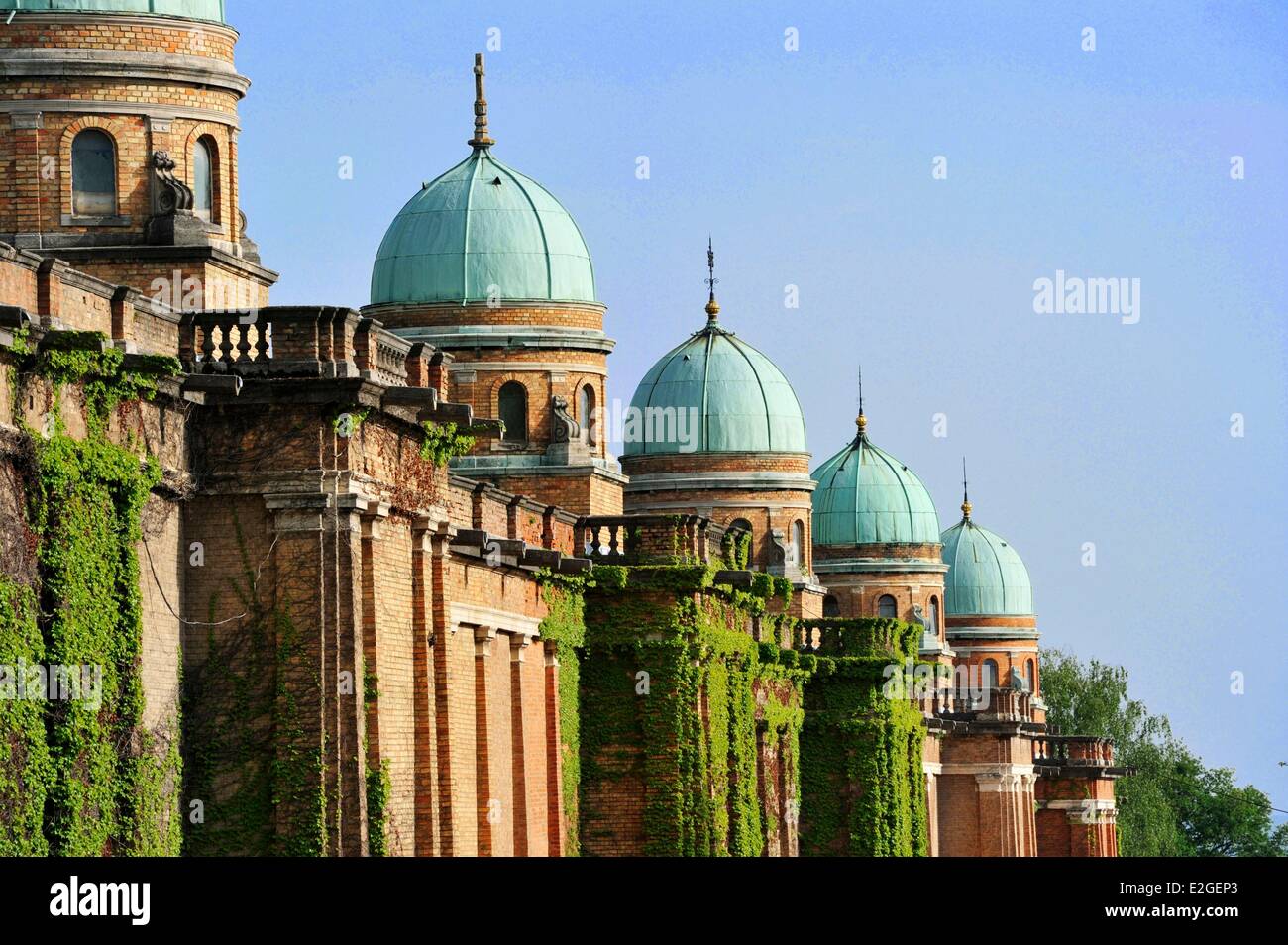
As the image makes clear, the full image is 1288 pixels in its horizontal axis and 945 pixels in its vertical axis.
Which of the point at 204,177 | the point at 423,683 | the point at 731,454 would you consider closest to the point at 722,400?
the point at 731,454

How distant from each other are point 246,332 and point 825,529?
243ft

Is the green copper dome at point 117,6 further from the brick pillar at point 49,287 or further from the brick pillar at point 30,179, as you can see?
the brick pillar at point 49,287

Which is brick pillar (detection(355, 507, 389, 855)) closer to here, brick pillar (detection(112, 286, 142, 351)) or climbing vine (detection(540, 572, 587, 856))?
brick pillar (detection(112, 286, 142, 351))

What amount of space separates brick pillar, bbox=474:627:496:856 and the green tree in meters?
90.5

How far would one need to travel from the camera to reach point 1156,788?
15800 cm

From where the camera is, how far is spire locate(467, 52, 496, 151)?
79175mm

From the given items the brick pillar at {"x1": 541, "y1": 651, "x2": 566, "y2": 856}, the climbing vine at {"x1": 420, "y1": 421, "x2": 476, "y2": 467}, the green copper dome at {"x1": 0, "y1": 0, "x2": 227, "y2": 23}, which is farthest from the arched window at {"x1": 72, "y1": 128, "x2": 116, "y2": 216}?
the brick pillar at {"x1": 541, "y1": 651, "x2": 566, "y2": 856}

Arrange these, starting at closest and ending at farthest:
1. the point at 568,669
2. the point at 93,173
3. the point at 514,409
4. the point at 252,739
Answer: the point at 252,739
the point at 93,173
the point at 568,669
the point at 514,409

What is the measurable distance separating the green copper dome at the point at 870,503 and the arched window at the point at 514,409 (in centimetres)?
4128

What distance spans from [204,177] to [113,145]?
1.50 meters

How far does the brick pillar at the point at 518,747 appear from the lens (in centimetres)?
6159

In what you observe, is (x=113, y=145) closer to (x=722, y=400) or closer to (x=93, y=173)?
(x=93, y=173)
